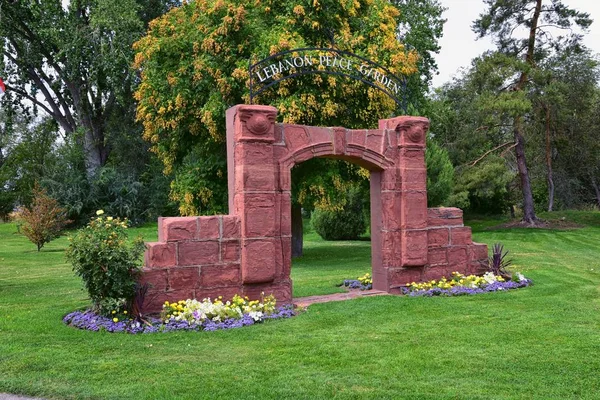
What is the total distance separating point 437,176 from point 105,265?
17.8 metres

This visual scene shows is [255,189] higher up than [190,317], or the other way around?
[255,189]

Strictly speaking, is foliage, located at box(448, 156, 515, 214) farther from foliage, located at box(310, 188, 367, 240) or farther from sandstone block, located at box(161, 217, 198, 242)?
sandstone block, located at box(161, 217, 198, 242)

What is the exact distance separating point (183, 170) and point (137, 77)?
1221 cm

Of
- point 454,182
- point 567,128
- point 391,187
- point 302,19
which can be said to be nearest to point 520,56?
point 567,128

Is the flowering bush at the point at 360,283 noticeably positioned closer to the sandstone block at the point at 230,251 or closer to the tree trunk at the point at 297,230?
the sandstone block at the point at 230,251

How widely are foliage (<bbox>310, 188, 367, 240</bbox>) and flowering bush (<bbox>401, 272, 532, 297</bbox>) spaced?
49.3 ft

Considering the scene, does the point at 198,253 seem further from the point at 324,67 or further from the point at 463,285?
the point at 324,67

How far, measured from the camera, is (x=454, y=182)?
26125 millimetres

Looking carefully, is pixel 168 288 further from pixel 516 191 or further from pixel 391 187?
pixel 516 191

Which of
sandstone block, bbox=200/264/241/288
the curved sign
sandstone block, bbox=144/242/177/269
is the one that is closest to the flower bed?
sandstone block, bbox=200/264/241/288

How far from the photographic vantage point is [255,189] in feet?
27.8

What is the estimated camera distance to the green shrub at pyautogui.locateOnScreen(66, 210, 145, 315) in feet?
24.3

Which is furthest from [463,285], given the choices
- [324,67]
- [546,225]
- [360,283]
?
[546,225]

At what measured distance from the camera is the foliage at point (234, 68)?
14.5m
